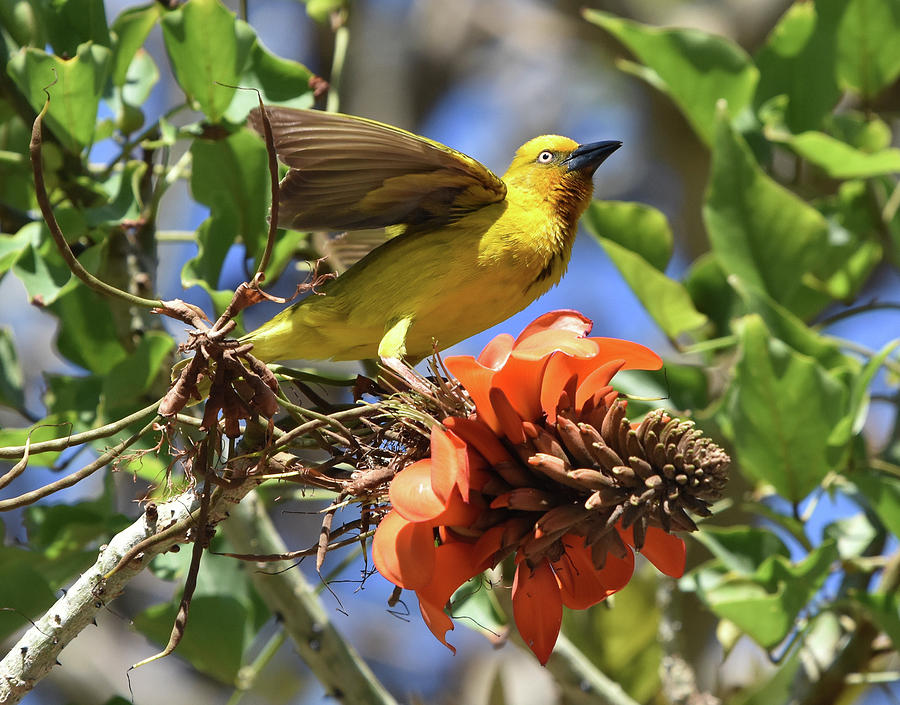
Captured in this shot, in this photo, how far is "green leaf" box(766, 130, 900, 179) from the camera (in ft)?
8.68

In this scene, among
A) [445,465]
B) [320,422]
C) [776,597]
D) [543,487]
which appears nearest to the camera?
[445,465]

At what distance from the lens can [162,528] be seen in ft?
4.76

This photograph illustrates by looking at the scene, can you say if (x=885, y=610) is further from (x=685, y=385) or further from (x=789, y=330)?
(x=685, y=385)

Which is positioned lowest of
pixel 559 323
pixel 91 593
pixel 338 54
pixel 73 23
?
pixel 91 593

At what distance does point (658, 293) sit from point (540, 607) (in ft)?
4.55

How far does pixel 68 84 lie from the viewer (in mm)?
2191

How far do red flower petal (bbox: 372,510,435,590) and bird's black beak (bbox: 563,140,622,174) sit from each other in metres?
1.67

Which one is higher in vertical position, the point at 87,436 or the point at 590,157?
the point at 590,157

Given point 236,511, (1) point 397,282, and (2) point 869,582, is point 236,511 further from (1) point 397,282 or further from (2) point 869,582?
(2) point 869,582

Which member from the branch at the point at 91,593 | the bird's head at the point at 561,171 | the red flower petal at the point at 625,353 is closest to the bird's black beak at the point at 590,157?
the bird's head at the point at 561,171

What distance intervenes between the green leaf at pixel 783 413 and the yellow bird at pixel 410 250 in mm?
534

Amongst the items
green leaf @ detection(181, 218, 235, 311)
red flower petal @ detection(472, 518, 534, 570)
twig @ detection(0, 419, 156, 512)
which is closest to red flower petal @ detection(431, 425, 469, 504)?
red flower petal @ detection(472, 518, 534, 570)

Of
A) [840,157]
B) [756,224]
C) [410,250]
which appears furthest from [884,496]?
[410,250]

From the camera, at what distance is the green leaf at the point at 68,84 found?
7.09 ft
